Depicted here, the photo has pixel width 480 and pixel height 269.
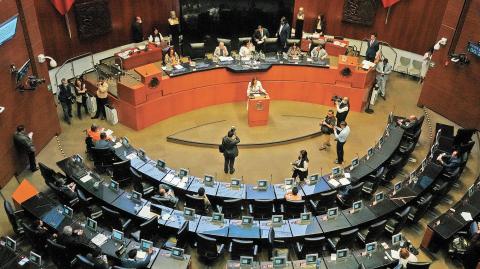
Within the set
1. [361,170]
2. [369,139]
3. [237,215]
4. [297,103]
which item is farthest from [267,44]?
[237,215]

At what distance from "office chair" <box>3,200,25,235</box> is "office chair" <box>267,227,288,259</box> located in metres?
5.33

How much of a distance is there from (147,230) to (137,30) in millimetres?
10544

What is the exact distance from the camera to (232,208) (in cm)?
1074

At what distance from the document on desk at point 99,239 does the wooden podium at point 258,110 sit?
6.70 metres

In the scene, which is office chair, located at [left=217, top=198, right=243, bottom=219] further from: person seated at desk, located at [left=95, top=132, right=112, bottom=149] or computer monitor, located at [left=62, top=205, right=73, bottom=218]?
person seated at desk, located at [left=95, top=132, right=112, bottom=149]

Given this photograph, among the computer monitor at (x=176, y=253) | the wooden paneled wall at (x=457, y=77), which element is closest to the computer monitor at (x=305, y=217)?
the computer monitor at (x=176, y=253)

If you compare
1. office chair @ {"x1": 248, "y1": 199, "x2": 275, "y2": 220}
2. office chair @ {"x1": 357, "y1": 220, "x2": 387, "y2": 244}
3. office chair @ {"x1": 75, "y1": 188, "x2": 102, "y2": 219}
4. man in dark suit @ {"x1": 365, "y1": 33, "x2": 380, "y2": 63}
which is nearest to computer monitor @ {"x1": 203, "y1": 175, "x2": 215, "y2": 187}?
office chair @ {"x1": 248, "y1": 199, "x2": 275, "y2": 220}

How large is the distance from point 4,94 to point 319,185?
27.1ft

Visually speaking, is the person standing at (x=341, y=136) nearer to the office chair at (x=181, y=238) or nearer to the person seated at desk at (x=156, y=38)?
the office chair at (x=181, y=238)

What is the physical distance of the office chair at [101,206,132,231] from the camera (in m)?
9.99

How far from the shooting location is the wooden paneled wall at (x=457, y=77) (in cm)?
1403

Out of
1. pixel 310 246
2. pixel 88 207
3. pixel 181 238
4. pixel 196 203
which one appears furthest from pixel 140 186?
pixel 310 246

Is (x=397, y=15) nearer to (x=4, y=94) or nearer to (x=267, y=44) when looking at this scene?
(x=267, y=44)

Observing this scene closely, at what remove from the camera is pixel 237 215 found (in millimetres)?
10930
